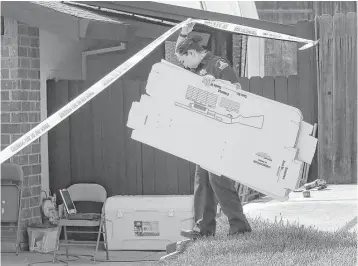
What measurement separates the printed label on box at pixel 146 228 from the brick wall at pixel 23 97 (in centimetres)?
127

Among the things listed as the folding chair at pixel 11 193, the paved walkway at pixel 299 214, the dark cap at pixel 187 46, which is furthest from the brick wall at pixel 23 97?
the dark cap at pixel 187 46

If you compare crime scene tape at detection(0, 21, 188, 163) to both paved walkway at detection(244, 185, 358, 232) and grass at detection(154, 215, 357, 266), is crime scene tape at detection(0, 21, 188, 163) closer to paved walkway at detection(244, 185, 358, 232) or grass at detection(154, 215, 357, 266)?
grass at detection(154, 215, 357, 266)

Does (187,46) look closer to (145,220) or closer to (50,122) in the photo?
(50,122)

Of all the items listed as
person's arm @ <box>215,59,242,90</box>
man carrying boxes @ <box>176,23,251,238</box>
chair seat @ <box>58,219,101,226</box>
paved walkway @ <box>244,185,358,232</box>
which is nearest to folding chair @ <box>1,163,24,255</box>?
chair seat @ <box>58,219,101,226</box>

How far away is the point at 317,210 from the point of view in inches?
333

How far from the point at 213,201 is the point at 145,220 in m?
2.67

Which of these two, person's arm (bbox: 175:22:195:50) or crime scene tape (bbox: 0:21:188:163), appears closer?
crime scene tape (bbox: 0:21:188:163)

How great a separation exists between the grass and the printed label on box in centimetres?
229

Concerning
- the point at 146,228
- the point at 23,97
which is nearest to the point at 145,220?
the point at 146,228

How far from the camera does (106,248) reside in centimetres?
934

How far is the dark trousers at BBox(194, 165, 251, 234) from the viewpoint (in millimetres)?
6930

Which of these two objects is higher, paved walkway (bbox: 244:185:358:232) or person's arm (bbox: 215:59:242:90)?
person's arm (bbox: 215:59:242:90)

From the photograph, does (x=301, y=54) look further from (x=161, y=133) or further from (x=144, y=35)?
(x=161, y=133)

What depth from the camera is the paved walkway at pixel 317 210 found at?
7.89m
